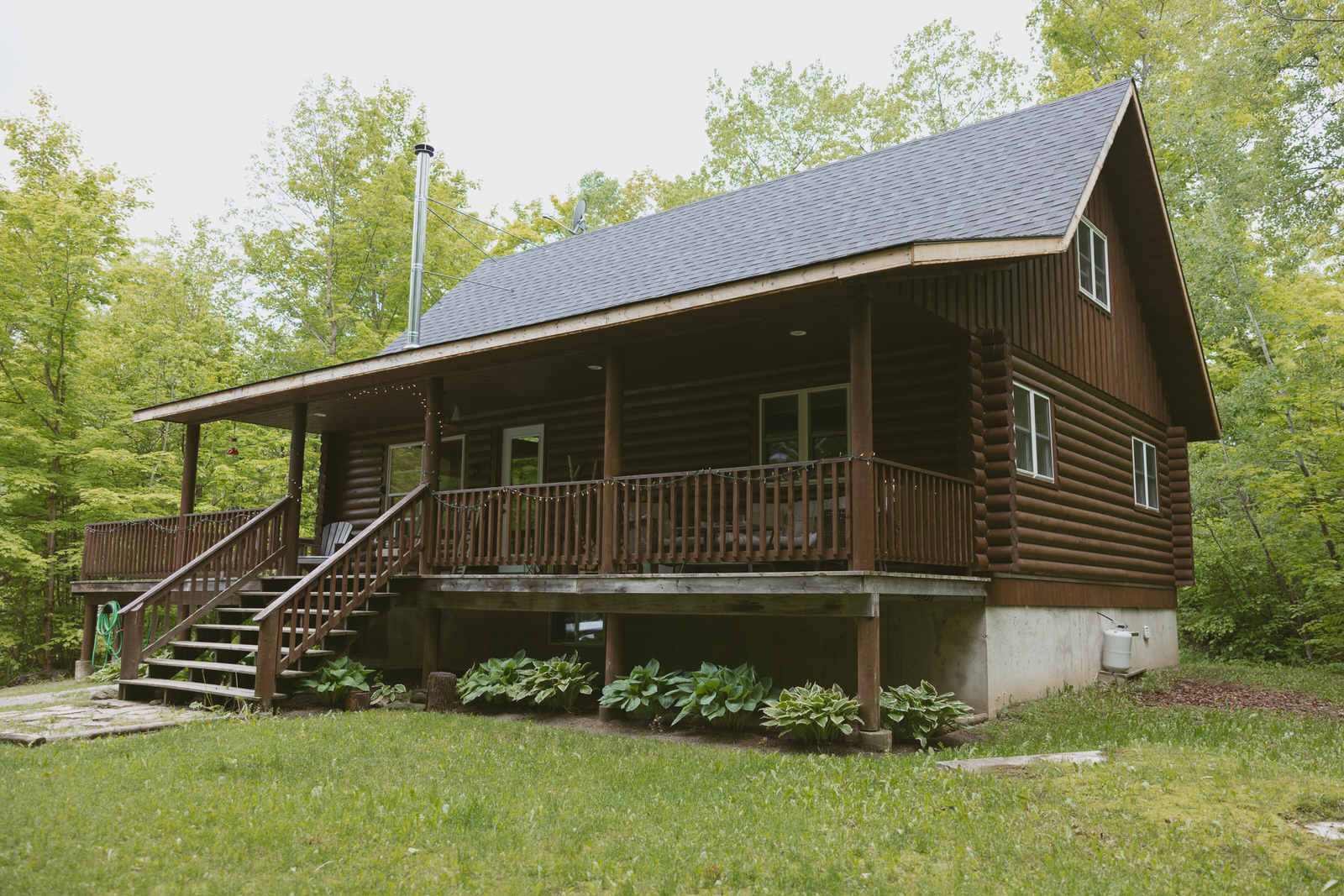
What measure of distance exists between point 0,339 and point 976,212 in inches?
784

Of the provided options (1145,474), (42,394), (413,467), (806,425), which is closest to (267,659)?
(806,425)

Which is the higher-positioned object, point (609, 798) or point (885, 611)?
point (885, 611)

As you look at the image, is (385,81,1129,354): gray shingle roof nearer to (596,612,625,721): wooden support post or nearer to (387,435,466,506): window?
(387,435,466,506): window

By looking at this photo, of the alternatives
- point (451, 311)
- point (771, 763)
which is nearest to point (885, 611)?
point (771, 763)

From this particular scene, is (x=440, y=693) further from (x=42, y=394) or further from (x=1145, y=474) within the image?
(x=42, y=394)

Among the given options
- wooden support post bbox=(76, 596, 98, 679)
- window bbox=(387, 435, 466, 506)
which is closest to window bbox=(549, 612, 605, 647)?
window bbox=(387, 435, 466, 506)

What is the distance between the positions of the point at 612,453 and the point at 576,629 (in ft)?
14.9

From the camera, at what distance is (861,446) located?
827 cm

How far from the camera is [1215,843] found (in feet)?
15.8

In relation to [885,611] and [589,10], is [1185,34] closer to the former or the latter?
[885,611]

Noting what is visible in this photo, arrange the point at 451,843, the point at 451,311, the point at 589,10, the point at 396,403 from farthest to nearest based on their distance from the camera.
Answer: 1. the point at 589,10
2. the point at 451,311
3. the point at 396,403
4. the point at 451,843

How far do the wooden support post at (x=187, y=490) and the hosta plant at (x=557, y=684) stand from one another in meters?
6.85

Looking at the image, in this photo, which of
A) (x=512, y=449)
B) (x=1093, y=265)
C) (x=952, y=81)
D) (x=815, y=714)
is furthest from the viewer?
(x=952, y=81)

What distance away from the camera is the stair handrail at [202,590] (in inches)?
409
